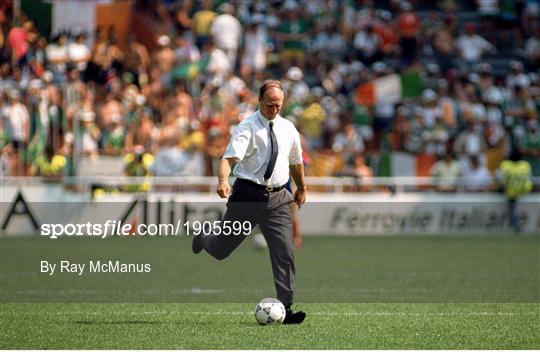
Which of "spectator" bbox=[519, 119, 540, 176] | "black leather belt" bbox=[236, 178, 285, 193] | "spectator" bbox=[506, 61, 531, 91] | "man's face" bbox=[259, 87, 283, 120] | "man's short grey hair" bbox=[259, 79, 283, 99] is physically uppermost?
"man's short grey hair" bbox=[259, 79, 283, 99]

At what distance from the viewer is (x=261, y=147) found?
10867 mm

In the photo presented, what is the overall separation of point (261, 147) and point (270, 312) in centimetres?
142

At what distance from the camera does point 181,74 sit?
86.7 feet

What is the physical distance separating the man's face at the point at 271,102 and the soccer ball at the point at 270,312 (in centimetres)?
159

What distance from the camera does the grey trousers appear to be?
10953 mm

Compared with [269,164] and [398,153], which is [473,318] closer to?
[269,164]

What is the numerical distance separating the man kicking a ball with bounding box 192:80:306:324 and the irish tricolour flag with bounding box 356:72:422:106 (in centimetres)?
1641

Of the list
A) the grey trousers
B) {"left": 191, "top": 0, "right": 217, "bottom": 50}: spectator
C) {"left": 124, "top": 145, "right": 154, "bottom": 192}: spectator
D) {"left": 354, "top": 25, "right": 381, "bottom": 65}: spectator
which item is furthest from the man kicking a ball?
{"left": 354, "top": 25, "right": 381, "bottom": 65}: spectator

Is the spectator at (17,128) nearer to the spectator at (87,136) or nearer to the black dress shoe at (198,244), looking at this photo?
the spectator at (87,136)

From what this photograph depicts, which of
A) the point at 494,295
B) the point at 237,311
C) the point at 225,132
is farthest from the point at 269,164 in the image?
the point at 225,132

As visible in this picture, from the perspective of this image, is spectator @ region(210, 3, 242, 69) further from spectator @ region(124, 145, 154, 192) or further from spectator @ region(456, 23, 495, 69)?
spectator @ region(456, 23, 495, 69)

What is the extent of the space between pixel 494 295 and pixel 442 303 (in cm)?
110

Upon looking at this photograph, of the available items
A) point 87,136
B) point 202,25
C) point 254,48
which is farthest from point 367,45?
point 87,136

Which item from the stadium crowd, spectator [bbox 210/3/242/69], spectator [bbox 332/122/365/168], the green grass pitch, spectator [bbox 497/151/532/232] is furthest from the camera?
spectator [bbox 210/3/242/69]
